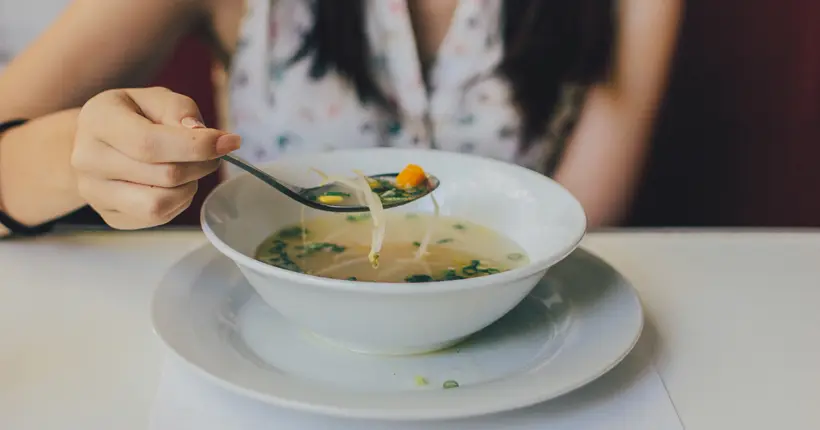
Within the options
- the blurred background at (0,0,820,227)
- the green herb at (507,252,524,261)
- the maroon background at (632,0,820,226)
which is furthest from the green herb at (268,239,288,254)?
the maroon background at (632,0,820,226)

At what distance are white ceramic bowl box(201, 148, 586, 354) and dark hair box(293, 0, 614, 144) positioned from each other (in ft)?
1.30

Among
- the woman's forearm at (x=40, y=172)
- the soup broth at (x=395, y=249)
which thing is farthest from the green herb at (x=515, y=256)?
the woman's forearm at (x=40, y=172)

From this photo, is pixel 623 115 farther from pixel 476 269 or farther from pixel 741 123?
pixel 476 269

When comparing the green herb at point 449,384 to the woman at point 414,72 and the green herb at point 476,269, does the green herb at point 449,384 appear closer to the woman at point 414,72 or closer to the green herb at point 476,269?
the green herb at point 476,269

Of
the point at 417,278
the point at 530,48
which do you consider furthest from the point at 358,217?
the point at 530,48

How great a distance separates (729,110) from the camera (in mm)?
1338

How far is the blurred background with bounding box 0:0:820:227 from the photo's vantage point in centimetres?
126

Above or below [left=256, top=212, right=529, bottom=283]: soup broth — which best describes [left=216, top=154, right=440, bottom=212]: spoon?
above

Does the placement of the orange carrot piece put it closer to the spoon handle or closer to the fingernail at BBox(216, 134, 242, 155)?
the spoon handle

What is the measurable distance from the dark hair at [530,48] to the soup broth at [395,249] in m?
0.45

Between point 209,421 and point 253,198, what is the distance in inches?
11.0

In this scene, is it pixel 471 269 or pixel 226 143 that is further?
pixel 471 269

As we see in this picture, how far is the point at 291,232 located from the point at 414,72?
0.49m

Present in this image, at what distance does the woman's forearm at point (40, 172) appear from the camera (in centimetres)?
82
